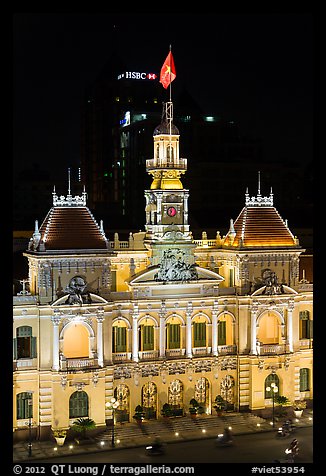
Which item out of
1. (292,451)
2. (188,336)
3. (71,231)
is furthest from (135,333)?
(292,451)

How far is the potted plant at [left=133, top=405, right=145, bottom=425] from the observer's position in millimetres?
48969

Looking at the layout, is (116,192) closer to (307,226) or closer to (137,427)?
(307,226)

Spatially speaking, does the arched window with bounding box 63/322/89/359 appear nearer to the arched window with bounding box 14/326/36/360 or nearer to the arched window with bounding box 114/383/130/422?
the arched window with bounding box 114/383/130/422

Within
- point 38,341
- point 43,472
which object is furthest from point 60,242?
point 43,472

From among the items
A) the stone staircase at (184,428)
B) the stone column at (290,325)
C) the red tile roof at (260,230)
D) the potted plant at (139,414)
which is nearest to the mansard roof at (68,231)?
the red tile roof at (260,230)

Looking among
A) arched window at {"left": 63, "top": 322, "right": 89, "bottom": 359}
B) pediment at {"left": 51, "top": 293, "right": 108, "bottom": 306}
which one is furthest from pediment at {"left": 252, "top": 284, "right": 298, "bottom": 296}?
arched window at {"left": 63, "top": 322, "right": 89, "bottom": 359}

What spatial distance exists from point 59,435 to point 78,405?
7.45ft

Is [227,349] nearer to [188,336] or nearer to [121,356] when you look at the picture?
[188,336]

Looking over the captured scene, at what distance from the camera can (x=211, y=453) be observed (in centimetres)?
4431

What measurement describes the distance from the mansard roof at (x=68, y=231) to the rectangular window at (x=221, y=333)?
31.9 ft

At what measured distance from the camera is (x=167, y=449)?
4509cm

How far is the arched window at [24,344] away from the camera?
46.7m

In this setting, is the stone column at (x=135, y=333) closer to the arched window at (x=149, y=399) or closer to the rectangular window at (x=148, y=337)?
the rectangular window at (x=148, y=337)

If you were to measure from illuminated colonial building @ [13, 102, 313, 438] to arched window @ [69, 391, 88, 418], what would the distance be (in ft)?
0.24
